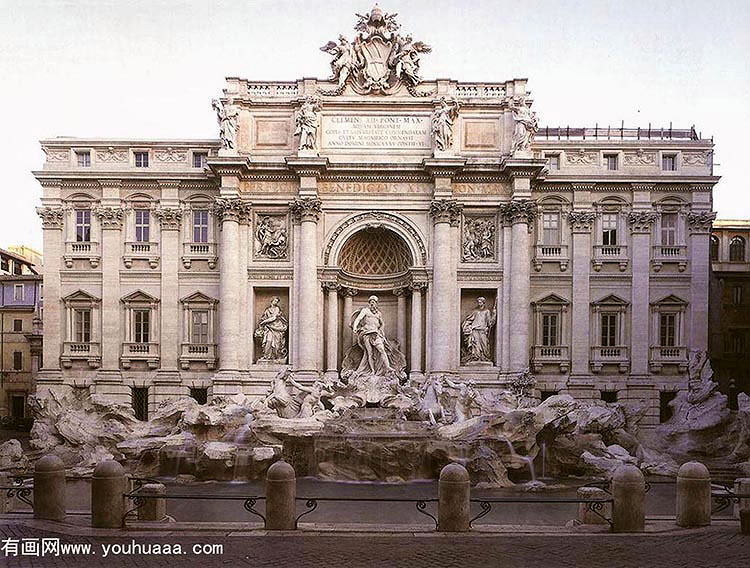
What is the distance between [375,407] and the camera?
→ 26.6 meters

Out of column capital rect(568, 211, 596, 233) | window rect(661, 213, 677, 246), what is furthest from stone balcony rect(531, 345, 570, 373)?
window rect(661, 213, 677, 246)

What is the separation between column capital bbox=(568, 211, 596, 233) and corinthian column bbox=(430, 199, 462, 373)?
545 cm

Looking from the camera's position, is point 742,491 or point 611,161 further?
point 611,161

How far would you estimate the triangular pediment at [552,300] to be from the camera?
1250 inches

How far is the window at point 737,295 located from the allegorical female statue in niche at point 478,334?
1788 cm

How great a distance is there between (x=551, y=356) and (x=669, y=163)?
10.4 metres

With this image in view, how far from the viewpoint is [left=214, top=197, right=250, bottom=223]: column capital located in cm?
3050

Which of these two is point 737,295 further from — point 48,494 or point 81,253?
point 48,494

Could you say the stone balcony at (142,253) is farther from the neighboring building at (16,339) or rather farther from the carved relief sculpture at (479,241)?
the neighboring building at (16,339)

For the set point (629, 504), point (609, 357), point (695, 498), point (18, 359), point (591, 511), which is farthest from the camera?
point (18, 359)

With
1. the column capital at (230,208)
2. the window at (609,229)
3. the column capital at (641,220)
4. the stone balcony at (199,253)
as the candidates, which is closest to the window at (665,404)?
the window at (609,229)

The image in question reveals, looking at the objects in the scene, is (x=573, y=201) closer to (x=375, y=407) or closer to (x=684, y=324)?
(x=684, y=324)

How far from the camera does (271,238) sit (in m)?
31.3

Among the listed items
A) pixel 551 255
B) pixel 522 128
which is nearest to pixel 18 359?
pixel 551 255
